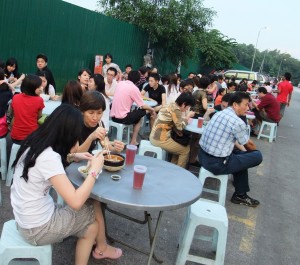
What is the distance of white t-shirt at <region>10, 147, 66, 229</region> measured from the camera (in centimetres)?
192

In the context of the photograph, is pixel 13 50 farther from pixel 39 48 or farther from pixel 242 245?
pixel 242 245

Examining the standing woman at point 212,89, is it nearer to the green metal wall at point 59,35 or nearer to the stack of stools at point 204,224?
the green metal wall at point 59,35

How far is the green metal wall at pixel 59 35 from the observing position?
7.38m

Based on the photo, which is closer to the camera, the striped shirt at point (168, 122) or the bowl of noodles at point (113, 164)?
the bowl of noodles at point (113, 164)

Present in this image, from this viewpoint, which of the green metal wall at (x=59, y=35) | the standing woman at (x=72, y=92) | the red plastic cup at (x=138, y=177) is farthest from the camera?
the green metal wall at (x=59, y=35)

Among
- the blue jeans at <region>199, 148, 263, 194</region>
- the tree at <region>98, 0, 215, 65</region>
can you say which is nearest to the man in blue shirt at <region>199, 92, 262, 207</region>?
the blue jeans at <region>199, 148, 263, 194</region>

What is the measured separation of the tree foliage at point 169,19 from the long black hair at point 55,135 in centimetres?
1135

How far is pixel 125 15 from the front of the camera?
42.2 feet

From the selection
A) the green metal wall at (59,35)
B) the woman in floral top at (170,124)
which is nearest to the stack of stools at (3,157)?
the woman in floral top at (170,124)

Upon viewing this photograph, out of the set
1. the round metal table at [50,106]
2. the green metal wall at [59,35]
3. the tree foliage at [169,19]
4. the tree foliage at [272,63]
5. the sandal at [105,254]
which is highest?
the tree foliage at [272,63]

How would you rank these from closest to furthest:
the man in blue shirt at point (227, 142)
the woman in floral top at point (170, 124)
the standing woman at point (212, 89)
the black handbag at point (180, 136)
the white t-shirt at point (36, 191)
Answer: the white t-shirt at point (36, 191) < the man in blue shirt at point (227, 142) < the woman in floral top at point (170, 124) < the black handbag at point (180, 136) < the standing woman at point (212, 89)

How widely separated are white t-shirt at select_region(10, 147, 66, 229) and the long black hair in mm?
35

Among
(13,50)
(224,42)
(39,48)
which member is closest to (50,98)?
(13,50)

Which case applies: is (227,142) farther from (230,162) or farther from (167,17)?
(167,17)
